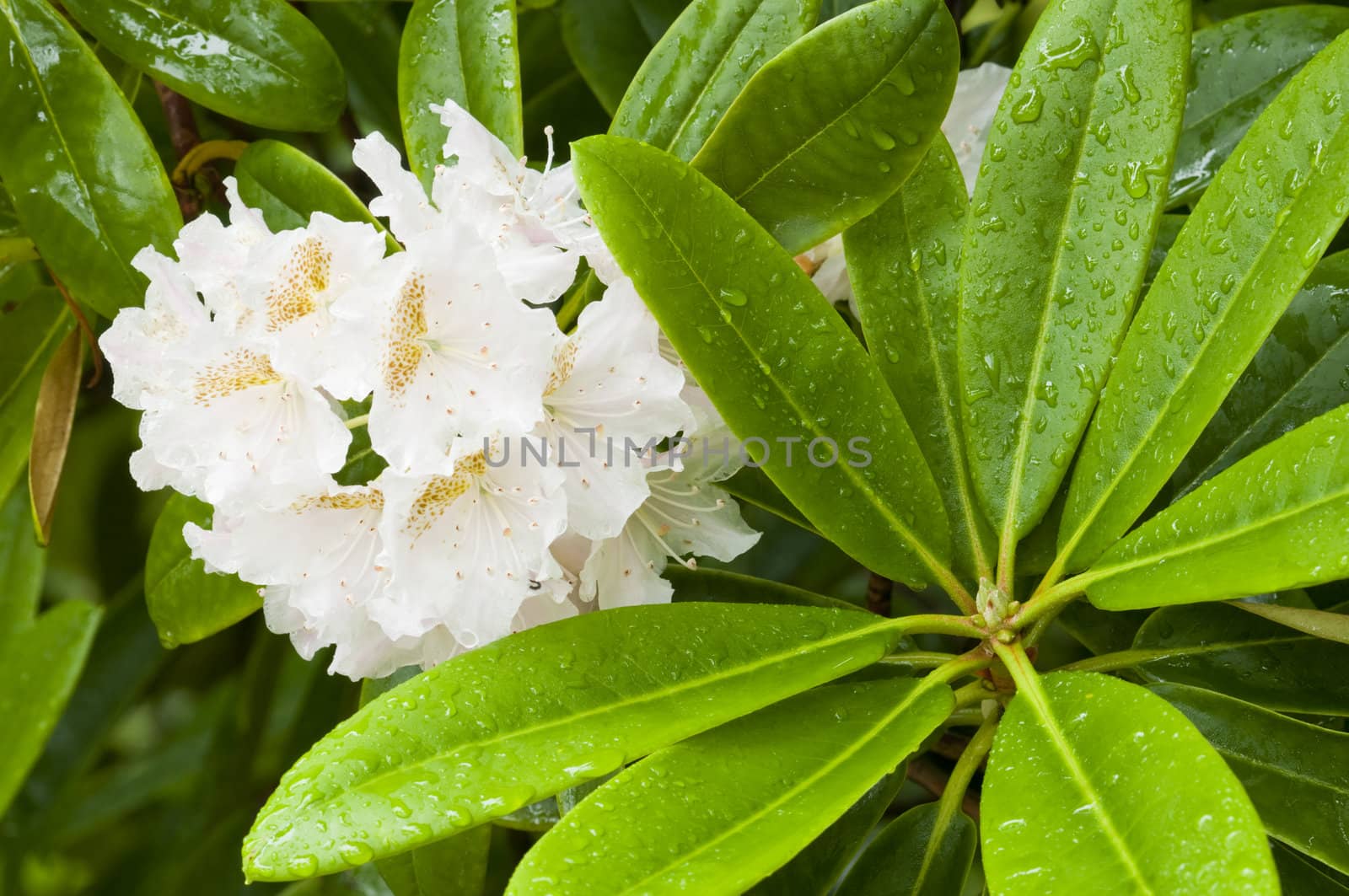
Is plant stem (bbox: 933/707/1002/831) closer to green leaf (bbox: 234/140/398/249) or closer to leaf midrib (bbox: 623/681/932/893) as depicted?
leaf midrib (bbox: 623/681/932/893)

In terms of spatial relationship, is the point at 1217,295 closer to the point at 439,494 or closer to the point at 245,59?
the point at 439,494

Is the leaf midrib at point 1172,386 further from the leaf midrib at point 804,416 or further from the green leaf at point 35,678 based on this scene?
the green leaf at point 35,678

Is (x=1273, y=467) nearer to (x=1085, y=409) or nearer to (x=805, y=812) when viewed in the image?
(x=1085, y=409)

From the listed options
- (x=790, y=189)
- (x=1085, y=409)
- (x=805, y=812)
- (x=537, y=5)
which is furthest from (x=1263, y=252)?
(x=537, y=5)

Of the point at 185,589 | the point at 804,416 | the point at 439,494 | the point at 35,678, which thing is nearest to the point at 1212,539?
the point at 804,416

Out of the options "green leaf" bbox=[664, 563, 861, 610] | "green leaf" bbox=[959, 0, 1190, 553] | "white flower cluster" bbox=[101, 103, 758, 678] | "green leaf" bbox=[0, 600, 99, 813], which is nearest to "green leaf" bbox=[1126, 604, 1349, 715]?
"green leaf" bbox=[959, 0, 1190, 553]

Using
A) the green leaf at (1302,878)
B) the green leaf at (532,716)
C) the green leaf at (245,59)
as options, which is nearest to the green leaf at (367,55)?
the green leaf at (245,59)

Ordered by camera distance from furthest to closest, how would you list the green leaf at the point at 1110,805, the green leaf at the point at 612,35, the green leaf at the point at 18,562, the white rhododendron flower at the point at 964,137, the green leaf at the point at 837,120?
the green leaf at the point at 18,562 < the green leaf at the point at 612,35 < the white rhododendron flower at the point at 964,137 < the green leaf at the point at 837,120 < the green leaf at the point at 1110,805
